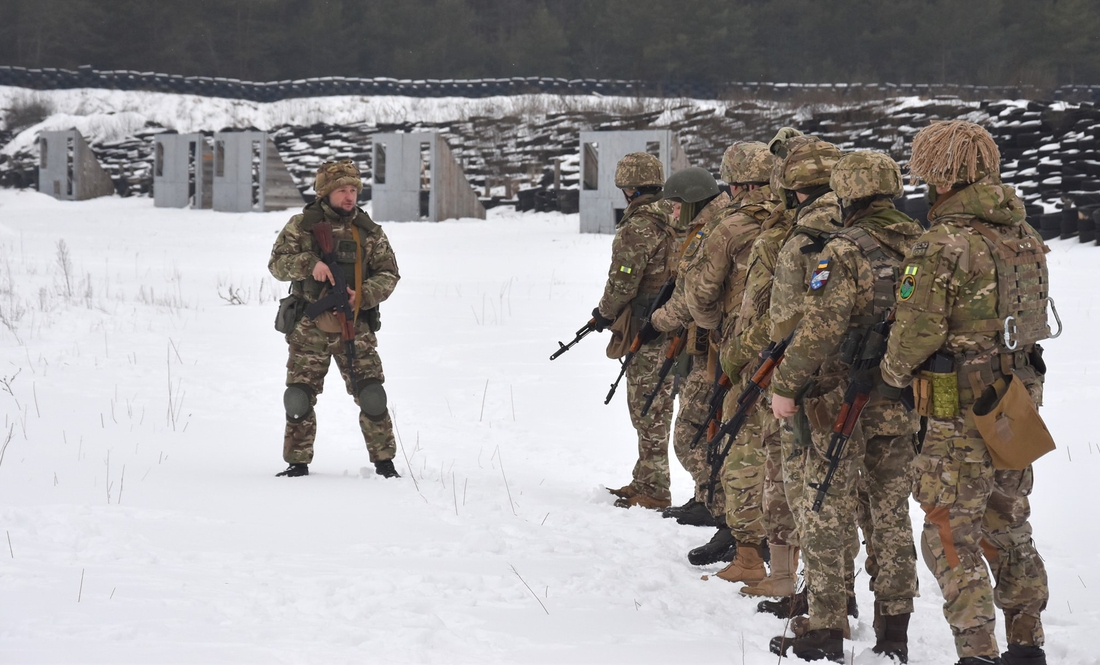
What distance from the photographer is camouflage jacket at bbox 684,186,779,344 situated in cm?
473

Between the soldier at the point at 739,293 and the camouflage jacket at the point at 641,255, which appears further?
the camouflage jacket at the point at 641,255

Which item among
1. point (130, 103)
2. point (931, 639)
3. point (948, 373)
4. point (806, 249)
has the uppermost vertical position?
point (130, 103)

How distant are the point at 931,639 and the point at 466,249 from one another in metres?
18.5

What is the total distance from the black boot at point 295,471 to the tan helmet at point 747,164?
119 inches

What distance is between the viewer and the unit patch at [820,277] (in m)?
3.67

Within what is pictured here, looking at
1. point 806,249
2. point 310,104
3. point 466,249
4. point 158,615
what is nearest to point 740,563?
point 806,249

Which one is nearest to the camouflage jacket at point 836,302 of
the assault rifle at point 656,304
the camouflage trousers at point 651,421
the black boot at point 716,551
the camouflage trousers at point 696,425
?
the camouflage trousers at point 696,425

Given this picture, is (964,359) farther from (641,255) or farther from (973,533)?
(641,255)

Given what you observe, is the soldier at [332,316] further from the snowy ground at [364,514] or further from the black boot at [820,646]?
the black boot at [820,646]

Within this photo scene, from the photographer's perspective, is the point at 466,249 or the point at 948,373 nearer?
the point at 948,373

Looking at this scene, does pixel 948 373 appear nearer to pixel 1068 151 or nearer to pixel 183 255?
pixel 183 255

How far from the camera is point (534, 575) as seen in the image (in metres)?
4.46

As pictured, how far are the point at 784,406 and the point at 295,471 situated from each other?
3371mm

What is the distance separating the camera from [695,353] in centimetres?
531
